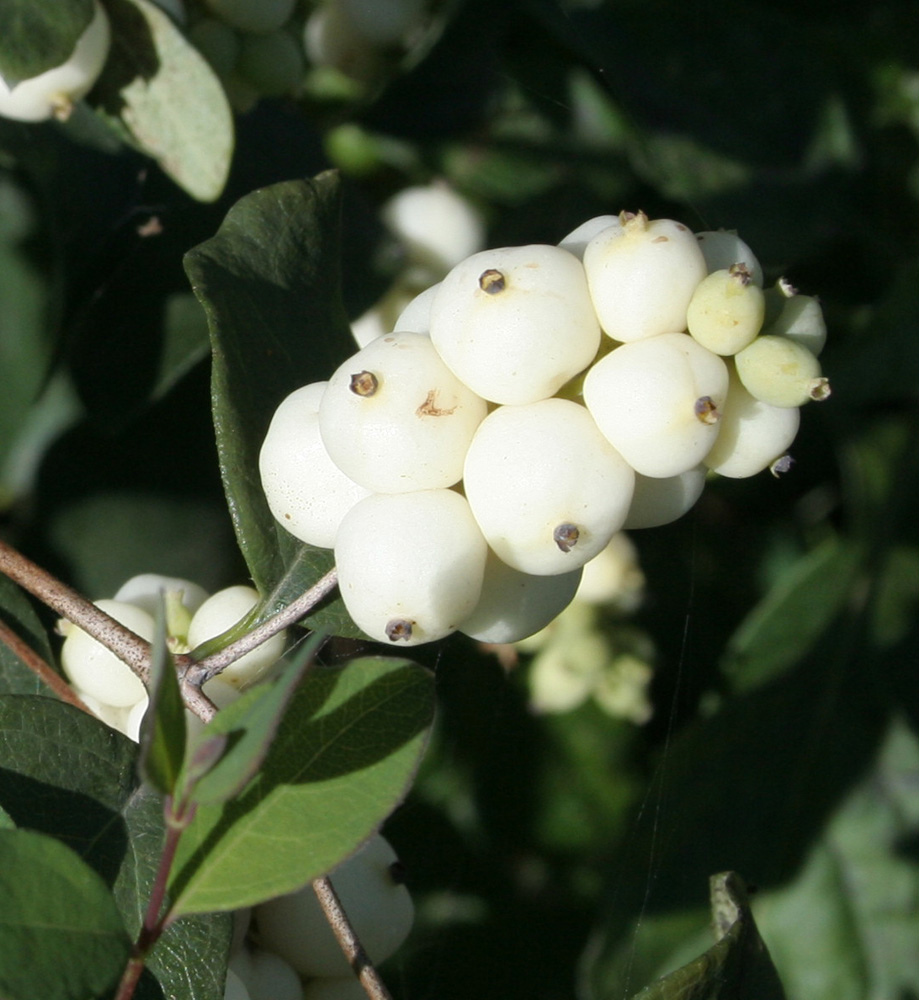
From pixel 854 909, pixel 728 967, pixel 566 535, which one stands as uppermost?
pixel 566 535

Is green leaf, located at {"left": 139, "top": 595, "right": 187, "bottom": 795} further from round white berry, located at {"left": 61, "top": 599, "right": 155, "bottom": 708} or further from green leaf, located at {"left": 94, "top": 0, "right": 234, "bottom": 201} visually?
green leaf, located at {"left": 94, "top": 0, "right": 234, "bottom": 201}

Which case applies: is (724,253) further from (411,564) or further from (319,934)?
(319,934)

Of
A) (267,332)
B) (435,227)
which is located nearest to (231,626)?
(267,332)

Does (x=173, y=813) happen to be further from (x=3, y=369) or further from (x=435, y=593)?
(x=3, y=369)

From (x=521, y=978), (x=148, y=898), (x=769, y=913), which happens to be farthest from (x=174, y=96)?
(x=769, y=913)

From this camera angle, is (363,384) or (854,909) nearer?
(363,384)

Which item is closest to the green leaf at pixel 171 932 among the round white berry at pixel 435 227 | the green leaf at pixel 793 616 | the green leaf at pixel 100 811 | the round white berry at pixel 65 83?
the green leaf at pixel 100 811

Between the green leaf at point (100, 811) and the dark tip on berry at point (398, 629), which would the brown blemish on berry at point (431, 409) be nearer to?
the dark tip on berry at point (398, 629)
